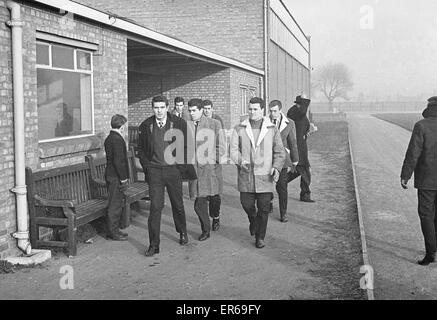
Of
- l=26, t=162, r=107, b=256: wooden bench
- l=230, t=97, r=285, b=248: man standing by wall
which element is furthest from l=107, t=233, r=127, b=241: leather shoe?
l=230, t=97, r=285, b=248: man standing by wall

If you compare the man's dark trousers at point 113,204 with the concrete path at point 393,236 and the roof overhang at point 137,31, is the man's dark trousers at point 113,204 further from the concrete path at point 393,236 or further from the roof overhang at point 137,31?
the concrete path at point 393,236

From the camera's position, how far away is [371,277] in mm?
5746

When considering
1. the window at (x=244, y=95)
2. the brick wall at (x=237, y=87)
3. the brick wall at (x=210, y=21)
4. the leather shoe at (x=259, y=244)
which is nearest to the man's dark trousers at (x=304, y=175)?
the leather shoe at (x=259, y=244)

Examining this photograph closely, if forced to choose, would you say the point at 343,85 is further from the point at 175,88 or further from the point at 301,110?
the point at 301,110

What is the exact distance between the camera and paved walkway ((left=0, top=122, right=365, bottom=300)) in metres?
5.36

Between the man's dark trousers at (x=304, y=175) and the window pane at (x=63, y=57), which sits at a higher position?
the window pane at (x=63, y=57)

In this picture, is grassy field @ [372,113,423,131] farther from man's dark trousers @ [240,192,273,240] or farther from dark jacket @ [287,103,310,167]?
man's dark trousers @ [240,192,273,240]

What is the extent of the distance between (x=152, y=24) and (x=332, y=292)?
70.9 feet

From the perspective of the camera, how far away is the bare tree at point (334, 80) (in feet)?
382

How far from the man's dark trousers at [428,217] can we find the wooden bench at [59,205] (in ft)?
13.7

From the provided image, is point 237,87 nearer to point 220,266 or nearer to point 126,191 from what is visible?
point 126,191

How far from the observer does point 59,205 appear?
21.9ft

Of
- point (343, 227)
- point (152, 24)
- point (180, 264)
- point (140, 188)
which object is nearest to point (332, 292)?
point (180, 264)

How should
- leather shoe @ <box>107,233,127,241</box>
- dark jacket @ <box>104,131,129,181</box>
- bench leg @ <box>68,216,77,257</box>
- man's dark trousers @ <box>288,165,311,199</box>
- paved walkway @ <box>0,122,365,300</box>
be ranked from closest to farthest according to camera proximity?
paved walkway @ <box>0,122,365,300</box> < bench leg @ <box>68,216,77,257</box> < dark jacket @ <box>104,131,129,181</box> < leather shoe @ <box>107,233,127,241</box> < man's dark trousers @ <box>288,165,311,199</box>
